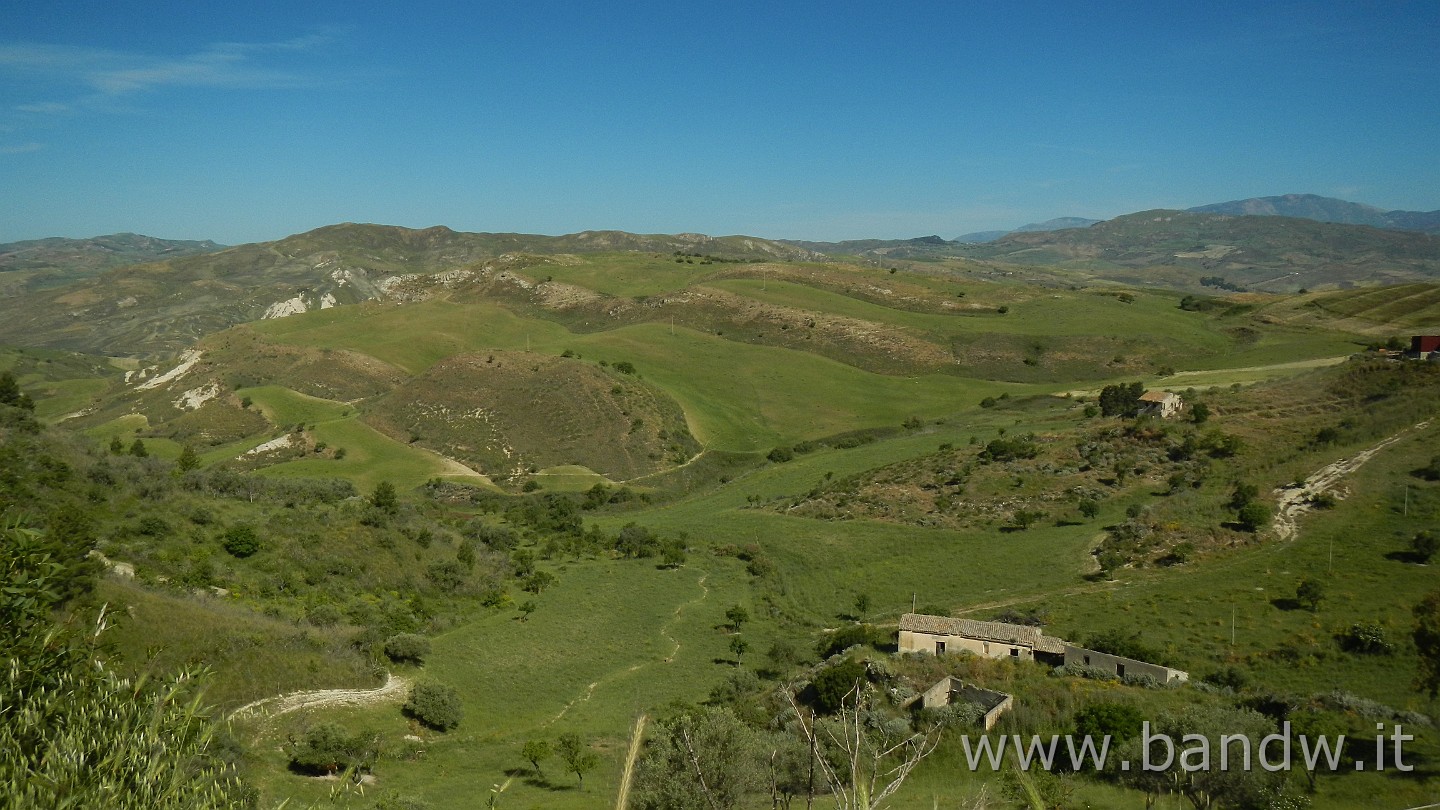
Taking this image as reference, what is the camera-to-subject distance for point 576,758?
19062 mm

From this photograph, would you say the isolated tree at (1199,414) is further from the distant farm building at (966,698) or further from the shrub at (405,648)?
the shrub at (405,648)

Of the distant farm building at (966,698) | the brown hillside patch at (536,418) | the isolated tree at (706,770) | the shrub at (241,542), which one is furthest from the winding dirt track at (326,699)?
the brown hillside patch at (536,418)

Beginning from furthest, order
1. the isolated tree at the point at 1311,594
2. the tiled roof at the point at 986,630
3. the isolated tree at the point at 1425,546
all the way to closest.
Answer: the isolated tree at the point at 1425,546 → the isolated tree at the point at 1311,594 → the tiled roof at the point at 986,630

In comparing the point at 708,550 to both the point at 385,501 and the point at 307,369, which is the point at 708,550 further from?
the point at 307,369

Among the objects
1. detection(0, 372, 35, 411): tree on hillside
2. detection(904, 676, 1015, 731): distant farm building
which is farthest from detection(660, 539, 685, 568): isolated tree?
detection(0, 372, 35, 411): tree on hillside

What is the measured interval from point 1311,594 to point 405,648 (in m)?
29.4

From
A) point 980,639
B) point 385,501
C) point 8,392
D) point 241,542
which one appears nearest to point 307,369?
point 8,392

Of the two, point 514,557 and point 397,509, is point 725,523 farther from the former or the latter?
point 397,509

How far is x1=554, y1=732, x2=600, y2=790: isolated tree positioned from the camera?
18672mm

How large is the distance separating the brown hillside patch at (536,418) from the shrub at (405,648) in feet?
120

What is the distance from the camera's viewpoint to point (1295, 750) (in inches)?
593

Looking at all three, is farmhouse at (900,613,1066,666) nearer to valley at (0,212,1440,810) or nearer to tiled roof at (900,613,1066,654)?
tiled roof at (900,613,1066,654)

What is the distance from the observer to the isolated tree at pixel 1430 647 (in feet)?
57.8

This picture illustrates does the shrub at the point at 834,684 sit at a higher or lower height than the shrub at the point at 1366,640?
lower
